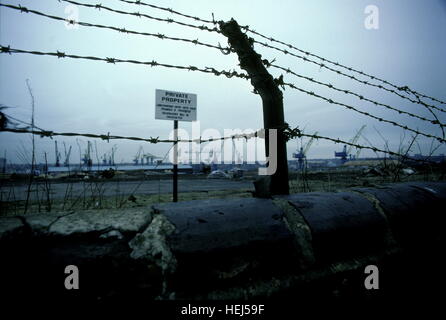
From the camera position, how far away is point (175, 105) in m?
3.67

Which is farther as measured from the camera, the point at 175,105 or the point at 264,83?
the point at 175,105

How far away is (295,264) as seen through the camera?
967 mm

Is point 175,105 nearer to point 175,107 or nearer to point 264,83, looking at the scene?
point 175,107

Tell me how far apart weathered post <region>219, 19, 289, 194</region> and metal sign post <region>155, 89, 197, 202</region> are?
216 centimetres

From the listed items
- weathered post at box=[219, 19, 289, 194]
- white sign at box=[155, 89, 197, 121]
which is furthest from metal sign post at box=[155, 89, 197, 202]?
weathered post at box=[219, 19, 289, 194]

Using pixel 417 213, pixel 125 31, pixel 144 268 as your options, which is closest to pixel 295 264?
pixel 144 268

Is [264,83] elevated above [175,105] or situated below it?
below

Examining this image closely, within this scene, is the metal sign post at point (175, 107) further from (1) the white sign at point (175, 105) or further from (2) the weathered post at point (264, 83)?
(2) the weathered post at point (264, 83)

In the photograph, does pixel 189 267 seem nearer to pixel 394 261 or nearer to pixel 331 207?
pixel 331 207

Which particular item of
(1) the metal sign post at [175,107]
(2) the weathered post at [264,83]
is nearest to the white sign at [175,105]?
(1) the metal sign post at [175,107]

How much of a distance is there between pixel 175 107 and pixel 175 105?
0.10ft

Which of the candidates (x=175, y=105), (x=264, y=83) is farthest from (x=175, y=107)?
(x=264, y=83)

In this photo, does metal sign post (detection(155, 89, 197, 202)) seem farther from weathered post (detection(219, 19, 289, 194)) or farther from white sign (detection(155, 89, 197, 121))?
weathered post (detection(219, 19, 289, 194))

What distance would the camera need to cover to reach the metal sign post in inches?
139
